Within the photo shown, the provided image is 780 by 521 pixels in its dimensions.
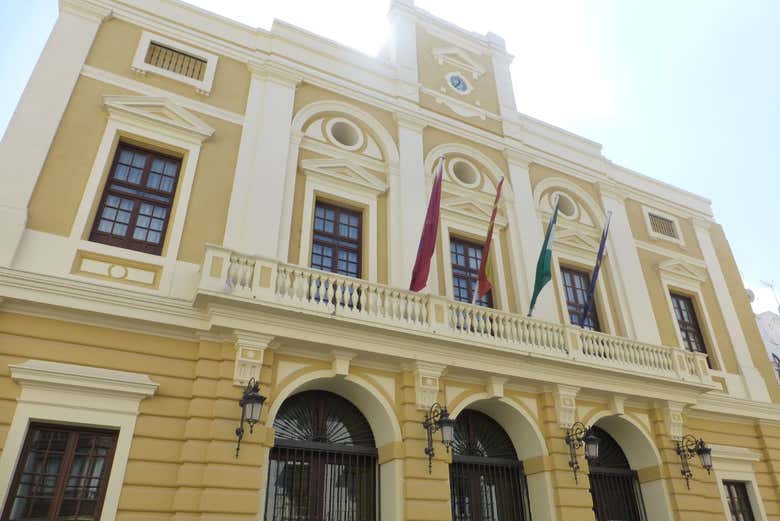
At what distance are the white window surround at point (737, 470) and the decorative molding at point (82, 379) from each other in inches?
490

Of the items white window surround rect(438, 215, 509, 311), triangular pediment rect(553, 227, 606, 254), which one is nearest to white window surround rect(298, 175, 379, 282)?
white window surround rect(438, 215, 509, 311)

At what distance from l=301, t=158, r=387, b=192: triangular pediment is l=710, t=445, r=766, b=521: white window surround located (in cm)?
1010

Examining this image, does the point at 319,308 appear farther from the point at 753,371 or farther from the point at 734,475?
the point at 753,371

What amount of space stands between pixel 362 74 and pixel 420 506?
10163mm

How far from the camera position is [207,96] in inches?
456

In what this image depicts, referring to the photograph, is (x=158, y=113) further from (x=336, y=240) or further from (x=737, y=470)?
(x=737, y=470)

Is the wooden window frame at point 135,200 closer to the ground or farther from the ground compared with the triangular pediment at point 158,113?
closer to the ground

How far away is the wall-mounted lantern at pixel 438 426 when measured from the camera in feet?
30.5

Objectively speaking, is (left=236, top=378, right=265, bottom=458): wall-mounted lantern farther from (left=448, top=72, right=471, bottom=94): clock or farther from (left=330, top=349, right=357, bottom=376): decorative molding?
(left=448, top=72, right=471, bottom=94): clock

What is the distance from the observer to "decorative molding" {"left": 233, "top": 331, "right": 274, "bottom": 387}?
859 cm

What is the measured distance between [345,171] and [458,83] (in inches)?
222

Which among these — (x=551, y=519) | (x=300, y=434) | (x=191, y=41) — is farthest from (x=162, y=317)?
(x=551, y=519)

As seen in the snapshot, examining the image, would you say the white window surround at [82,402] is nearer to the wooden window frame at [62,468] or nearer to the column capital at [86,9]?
the wooden window frame at [62,468]

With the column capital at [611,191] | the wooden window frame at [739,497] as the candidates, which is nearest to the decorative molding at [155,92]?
the column capital at [611,191]
